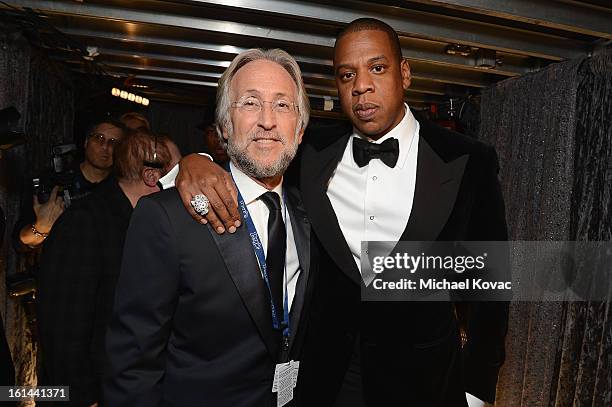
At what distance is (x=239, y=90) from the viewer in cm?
157

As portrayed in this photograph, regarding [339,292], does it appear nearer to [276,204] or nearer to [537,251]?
[276,204]

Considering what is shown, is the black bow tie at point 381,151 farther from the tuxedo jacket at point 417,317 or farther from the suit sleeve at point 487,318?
the suit sleeve at point 487,318

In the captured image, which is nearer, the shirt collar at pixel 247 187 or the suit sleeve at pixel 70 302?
the shirt collar at pixel 247 187

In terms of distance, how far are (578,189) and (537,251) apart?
673 millimetres

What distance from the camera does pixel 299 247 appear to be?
1577 millimetres

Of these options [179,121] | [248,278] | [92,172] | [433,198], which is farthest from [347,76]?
[179,121]

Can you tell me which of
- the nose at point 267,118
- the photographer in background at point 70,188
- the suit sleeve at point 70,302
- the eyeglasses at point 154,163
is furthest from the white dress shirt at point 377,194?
the photographer in background at point 70,188

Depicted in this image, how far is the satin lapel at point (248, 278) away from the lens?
1.37 meters

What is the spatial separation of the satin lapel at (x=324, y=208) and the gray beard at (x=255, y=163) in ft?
0.74

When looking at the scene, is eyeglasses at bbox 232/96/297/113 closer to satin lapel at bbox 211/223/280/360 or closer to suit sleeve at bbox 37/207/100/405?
satin lapel at bbox 211/223/280/360

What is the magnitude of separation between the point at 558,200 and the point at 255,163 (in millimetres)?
3259

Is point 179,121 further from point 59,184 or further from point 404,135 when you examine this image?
point 404,135

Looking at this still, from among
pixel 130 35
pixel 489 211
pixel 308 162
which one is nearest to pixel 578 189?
pixel 489 211

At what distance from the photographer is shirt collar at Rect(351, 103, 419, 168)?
1862 mm
